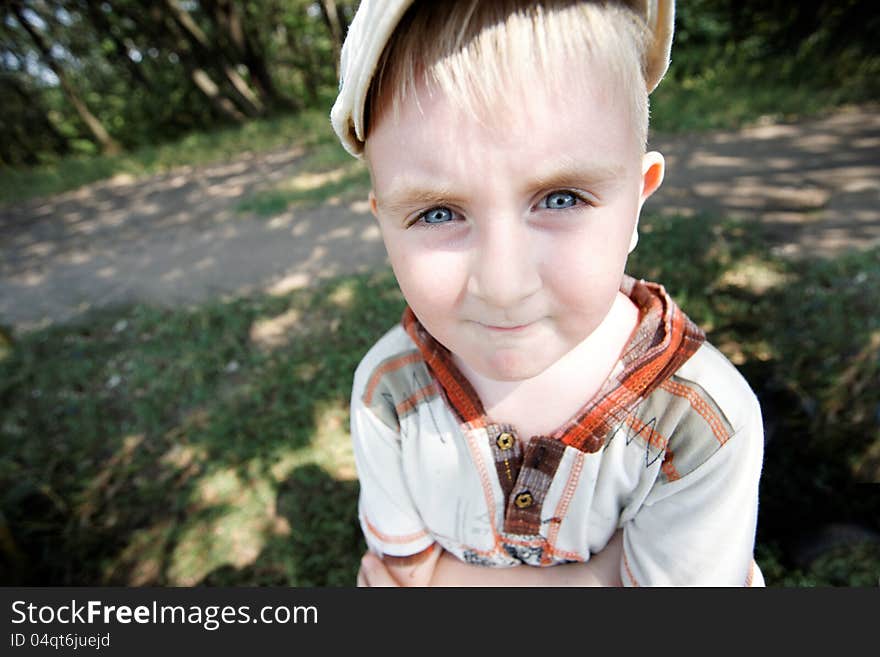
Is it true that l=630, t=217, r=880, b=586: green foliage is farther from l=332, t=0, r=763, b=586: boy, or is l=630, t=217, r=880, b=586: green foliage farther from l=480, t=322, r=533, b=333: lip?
l=480, t=322, r=533, b=333: lip

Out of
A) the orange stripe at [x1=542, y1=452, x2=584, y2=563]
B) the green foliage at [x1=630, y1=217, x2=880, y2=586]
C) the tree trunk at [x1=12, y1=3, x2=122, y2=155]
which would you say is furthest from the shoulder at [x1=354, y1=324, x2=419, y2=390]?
the tree trunk at [x1=12, y1=3, x2=122, y2=155]

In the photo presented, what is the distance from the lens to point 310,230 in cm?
605

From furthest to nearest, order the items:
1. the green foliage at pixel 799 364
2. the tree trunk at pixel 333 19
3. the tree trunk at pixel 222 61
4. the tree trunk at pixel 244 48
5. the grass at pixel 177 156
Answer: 1. the tree trunk at pixel 244 48
2. the tree trunk at pixel 222 61
3. the tree trunk at pixel 333 19
4. the grass at pixel 177 156
5. the green foliage at pixel 799 364

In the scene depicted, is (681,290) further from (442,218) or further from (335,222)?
(335,222)

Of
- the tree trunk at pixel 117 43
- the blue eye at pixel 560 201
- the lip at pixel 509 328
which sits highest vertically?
the tree trunk at pixel 117 43

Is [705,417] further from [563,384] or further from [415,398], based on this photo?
[415,398]

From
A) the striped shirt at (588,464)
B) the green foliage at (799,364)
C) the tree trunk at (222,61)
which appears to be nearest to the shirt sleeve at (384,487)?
the striped shirt at (588,464)

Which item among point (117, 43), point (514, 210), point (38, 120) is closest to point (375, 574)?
point (514, 210)

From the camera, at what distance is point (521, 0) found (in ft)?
2.59

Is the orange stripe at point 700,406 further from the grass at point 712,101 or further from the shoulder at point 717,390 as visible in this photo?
the grass at point 712,101

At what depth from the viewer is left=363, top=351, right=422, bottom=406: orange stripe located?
131cm

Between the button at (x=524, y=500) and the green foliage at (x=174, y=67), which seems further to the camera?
the green foliage at (x=174, y=67)

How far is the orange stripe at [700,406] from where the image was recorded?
1.04 m

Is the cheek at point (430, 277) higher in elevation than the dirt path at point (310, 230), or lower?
higher
